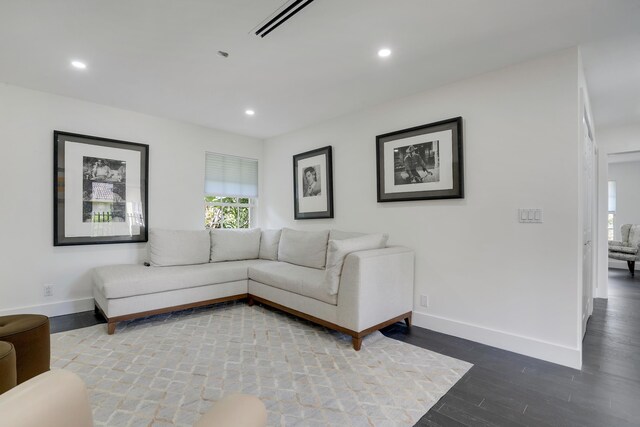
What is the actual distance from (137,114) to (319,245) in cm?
292

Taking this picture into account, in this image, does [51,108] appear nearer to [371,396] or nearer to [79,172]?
[79,172]

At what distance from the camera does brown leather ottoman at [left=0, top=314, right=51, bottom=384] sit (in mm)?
1866

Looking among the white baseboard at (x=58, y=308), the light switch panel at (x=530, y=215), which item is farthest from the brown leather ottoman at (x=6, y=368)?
the light switch panel at (x=530, y=215)

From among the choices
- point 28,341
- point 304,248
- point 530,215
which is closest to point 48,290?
point 28,341

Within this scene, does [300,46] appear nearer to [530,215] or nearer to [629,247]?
[530,215]

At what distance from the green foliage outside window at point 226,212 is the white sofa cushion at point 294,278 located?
136 centimetres

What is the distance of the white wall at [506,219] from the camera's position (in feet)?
7.75

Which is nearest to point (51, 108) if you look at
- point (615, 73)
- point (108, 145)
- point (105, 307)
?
point (108, 145)

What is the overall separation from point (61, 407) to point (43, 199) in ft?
12.1

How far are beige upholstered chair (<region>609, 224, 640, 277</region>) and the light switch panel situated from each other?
528 cm

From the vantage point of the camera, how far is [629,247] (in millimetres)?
5883

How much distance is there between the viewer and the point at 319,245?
12.1 feet

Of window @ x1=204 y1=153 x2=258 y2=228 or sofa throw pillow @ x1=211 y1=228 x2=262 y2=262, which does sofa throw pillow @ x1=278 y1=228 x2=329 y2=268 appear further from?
window @ x1=204 y1=153 x2=258 y2=228

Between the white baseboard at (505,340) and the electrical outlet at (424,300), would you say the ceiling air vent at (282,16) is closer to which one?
the electrical outlet at (424,300)
